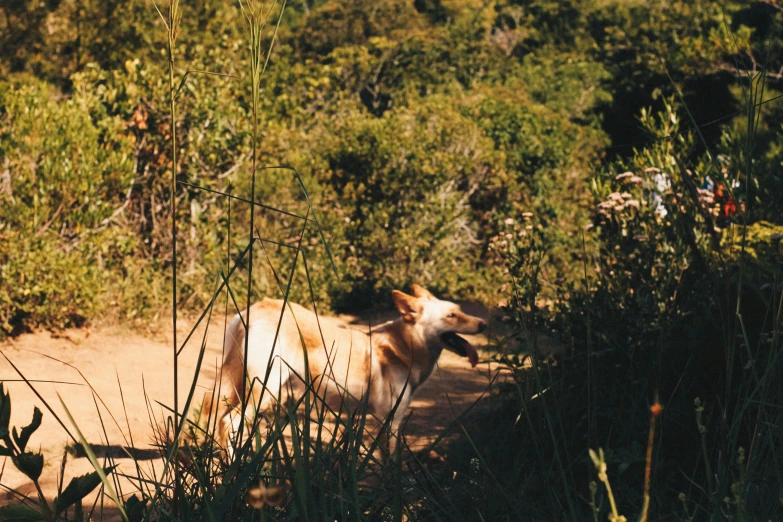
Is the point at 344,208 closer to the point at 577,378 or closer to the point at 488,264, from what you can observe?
the point at 488,264

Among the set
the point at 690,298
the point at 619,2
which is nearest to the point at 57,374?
the point at 690,298

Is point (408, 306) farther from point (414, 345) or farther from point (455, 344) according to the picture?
point (455, 344)

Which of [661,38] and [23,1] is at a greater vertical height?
[661,38]

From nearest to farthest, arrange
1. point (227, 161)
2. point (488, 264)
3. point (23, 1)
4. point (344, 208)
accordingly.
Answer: point (227, 161), point (344, 208), point (488, 264), point (23, 1)

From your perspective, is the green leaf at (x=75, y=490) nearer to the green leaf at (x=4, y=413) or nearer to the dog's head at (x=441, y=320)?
the green leaf at (x=4, y=413)

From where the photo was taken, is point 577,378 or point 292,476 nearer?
point 292,476

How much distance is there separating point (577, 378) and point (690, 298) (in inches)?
31.6

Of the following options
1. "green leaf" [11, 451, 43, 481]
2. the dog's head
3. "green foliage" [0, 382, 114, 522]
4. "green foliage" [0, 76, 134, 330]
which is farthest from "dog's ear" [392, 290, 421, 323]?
"green foliage" [0, 76, 134, 330]

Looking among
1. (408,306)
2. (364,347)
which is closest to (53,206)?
(364,347)

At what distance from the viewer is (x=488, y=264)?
37.8 ft

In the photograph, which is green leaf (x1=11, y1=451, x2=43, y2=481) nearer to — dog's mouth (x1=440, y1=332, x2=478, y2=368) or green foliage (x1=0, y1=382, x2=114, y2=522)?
green foliage (x1=0, y1=382, x2=114, y2=522)

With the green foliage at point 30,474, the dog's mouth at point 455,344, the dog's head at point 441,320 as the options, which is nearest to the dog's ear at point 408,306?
the dog's head at point 441,320

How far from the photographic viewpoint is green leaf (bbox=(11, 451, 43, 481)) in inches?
67.9

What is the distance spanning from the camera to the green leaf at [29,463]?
1725 mm
